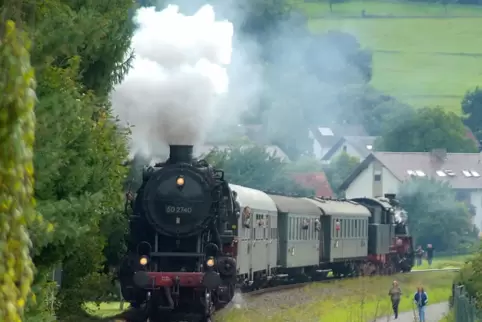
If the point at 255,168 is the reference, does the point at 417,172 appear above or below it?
above

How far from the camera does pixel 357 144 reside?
11919cm

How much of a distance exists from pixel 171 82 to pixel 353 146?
311ft

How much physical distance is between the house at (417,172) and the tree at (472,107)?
23.2 m

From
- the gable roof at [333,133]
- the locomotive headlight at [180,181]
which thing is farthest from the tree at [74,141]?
the gable roof at [333,133]

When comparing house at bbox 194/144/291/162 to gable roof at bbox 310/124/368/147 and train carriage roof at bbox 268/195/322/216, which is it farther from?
gable roof at bbox 310/124/368/147

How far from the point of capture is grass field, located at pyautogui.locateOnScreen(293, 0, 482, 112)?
120m

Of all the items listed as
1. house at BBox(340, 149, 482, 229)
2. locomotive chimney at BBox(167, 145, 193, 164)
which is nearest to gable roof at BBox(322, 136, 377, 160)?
house at BBox(340, 149, 482, 229)

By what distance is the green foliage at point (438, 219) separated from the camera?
66.0m

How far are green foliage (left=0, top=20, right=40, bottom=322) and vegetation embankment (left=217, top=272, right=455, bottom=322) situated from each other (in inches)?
624

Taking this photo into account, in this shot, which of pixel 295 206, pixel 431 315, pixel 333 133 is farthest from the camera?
pixel 333 133

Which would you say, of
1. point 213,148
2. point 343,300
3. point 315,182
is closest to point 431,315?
point 343,300

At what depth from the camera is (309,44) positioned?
104 metres

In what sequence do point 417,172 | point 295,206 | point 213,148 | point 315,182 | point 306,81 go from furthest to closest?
point 306,81 → point 417,172 → point 315,182 → point 213,148 → point 295,206

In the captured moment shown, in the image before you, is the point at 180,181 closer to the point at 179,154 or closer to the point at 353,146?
the point at 179,154
